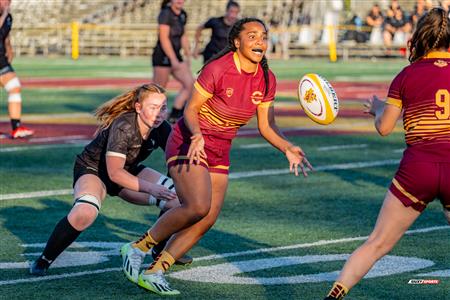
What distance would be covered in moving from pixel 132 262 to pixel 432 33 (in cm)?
238

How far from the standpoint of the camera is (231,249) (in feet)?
29.1

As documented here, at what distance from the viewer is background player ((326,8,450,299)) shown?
6.31m

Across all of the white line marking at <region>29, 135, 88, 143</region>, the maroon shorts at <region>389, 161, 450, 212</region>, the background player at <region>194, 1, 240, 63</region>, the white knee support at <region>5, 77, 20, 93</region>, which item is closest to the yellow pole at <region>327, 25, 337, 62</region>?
the background player at <region>194, 1, 240, 63</region>

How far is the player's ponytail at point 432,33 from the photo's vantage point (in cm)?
646

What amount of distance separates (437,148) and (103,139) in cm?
271

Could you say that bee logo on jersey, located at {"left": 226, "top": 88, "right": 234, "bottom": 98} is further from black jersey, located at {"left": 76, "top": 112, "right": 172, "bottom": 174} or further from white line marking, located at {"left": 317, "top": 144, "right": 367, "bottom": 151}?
white line marking, located at {"left": 317, "top": 144, "right": 367, "bottom": 151}

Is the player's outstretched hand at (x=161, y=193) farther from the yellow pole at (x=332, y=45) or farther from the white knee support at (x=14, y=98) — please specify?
the yellow pole at (x=332, y=45)

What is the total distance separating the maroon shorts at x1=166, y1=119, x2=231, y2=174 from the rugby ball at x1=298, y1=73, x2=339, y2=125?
A: 23.5 inches

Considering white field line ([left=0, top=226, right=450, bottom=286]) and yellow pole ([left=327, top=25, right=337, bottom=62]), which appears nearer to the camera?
white field line ([left=0, top=226, right=450, bottom=286])

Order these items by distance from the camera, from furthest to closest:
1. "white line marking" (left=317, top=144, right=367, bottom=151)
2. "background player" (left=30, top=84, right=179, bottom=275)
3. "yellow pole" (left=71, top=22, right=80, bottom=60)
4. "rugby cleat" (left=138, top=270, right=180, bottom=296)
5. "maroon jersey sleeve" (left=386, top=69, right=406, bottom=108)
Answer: "yellow pole" (left=71, top=22, right=80, bottom=60) → "white line marking" (left=317, top=144, right=367, bottom=151) → "background player" (left=30, top=84, right=179, bottom=275) → "rugby cleat" (left=138, top=270, right=180, bottom=296) → "maroon jersey sleeve" (left=386, top=69, right=406, bottom=108)

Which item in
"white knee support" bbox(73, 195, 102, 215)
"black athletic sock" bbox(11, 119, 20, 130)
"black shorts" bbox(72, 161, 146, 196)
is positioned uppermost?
"black shorts" bbox(72, 161, 146, 196)

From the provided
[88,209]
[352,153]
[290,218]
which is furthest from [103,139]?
[352,153]

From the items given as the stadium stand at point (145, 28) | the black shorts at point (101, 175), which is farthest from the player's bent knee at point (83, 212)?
the stadium stand at point (145, 28)

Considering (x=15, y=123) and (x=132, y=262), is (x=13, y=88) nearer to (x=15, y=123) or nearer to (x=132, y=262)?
(x=15, y=123)
